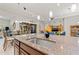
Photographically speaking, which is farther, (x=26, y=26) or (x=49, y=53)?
(x=26, y=26)

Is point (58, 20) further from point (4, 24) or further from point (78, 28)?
point (4, 24)

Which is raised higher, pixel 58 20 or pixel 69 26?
pixel 58 20

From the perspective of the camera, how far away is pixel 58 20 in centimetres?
972

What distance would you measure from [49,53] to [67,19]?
8678mm
